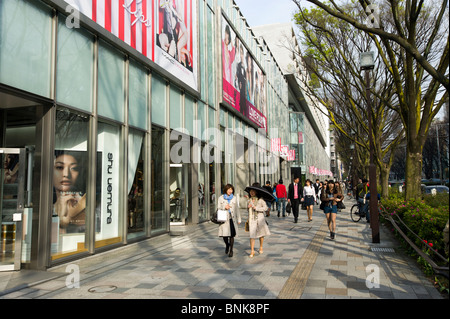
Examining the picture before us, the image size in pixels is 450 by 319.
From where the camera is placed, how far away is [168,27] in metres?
10.9

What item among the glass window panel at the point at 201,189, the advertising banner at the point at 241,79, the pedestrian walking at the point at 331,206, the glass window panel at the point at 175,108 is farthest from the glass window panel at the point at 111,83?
the advertising banner at the point at 241,79

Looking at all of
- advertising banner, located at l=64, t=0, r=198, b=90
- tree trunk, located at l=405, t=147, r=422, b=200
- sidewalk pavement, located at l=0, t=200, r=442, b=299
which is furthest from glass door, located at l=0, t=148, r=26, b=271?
tree trunk, located at l=405, t=147, r=422, b=200

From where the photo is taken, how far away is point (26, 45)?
19.9 feet

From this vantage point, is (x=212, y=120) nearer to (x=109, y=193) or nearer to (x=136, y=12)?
(x=136, y=12)

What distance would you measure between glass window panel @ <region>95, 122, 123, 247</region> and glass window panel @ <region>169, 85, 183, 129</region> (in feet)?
9.84

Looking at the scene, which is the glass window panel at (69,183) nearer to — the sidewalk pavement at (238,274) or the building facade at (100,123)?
the building facade at (100,123)

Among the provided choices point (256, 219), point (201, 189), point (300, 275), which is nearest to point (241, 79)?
point (201, 189)

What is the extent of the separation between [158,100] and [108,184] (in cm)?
343

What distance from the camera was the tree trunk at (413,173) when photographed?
9.79 m

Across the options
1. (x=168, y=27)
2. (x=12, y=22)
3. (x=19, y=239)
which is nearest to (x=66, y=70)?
(x=12, y=22)

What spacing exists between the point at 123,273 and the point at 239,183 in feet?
45.2

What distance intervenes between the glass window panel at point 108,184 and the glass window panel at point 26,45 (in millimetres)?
2007

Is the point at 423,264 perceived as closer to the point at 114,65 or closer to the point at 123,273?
the point at 123,273

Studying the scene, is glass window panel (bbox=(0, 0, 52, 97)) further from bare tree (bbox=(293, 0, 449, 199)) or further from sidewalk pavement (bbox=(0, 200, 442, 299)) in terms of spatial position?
bare tree (bbox=(293, 0, 449, 199))
